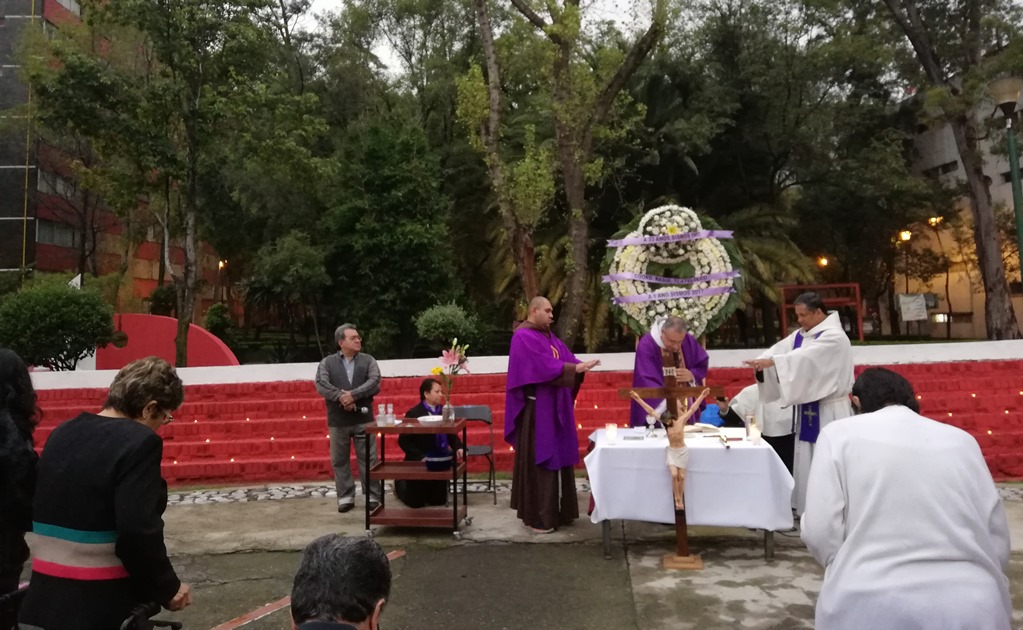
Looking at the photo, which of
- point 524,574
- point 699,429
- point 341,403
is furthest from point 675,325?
point 341,403

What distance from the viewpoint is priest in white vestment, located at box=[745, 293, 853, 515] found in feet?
18.9

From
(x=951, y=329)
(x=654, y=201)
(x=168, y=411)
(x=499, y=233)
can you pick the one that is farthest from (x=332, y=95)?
(x=951, y=329)

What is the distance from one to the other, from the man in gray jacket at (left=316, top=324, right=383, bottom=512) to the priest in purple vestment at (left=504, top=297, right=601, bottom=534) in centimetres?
146

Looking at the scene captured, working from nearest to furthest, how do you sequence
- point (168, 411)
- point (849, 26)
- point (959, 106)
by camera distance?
point (168, 411) < point (959, 106) < point (849, 26)

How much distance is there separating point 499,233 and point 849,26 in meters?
9.90

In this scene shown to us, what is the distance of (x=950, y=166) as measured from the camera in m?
27.2

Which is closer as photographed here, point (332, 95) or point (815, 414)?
point (815, 414)

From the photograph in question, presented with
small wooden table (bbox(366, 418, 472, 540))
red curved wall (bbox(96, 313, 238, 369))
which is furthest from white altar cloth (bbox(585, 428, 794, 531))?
red curved wall (bbox(96, 313, 238, 369))

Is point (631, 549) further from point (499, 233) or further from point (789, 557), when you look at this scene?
point (499, 233)

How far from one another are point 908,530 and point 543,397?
415 cm

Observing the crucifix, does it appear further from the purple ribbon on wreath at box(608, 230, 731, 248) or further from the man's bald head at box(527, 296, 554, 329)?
the purple ribbon on wreath at box(608, 230, 731, 248)

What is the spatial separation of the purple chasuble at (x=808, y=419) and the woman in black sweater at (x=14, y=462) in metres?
5.20

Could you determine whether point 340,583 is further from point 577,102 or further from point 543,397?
point 577,102

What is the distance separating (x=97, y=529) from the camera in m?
2.35
